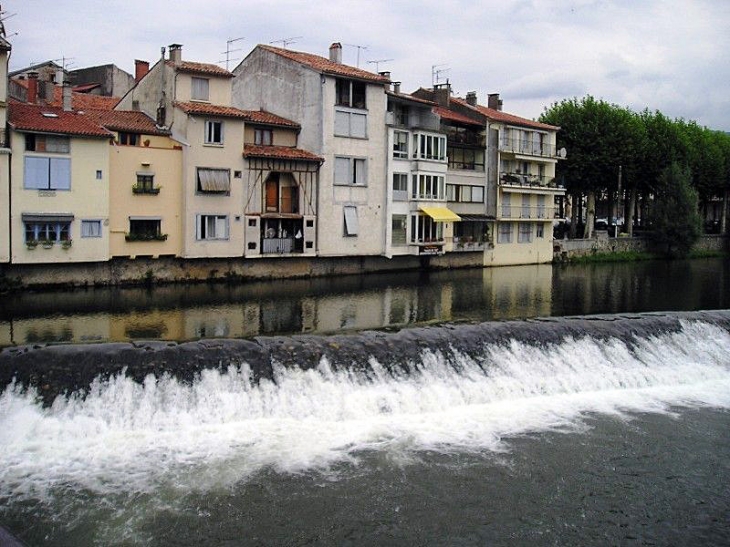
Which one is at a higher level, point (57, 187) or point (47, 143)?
point (47, 143)

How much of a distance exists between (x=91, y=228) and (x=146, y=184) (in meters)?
3.87

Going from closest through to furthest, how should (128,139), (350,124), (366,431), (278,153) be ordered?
(366,431) → (128,139) → (278,153) → (350,124)

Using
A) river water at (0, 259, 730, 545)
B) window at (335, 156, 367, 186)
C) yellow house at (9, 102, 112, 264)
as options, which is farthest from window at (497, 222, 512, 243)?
yellow house at (9, 102, 112, 264)

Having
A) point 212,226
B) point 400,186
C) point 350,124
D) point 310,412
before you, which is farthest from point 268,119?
point 310,412

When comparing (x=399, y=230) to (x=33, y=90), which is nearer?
(x=33, y=90)

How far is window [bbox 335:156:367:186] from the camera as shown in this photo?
45.6 meters

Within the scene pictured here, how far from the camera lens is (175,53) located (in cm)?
4038

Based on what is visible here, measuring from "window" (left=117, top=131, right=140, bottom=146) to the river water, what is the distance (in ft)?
40.1

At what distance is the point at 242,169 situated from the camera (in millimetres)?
41438

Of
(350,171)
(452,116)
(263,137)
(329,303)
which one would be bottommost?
(329,303)

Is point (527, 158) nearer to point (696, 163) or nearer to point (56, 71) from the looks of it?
point (696, 163)

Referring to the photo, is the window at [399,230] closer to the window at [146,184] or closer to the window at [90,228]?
the window at [146,184]

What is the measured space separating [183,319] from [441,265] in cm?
2643

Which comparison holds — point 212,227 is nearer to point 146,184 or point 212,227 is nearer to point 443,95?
point 146,184
